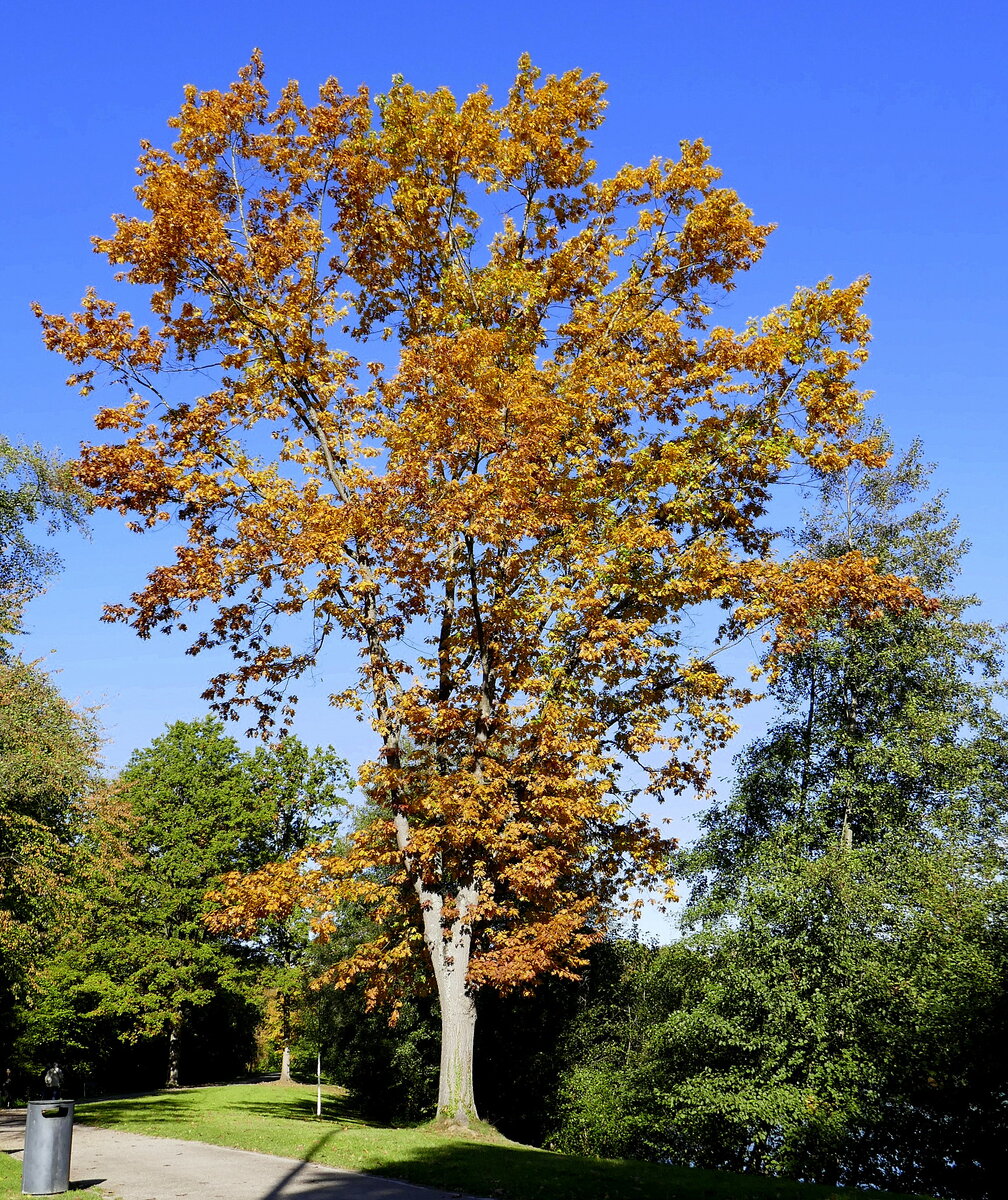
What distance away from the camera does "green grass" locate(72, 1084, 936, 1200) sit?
9.85 metres

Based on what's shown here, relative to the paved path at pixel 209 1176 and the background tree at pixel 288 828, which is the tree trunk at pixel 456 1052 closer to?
the paved path at pixel 209 1176

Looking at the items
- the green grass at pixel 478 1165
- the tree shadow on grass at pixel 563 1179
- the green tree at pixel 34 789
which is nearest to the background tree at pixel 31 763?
the green tree at pixel 34 789

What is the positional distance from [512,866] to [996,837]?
1531 centimetres

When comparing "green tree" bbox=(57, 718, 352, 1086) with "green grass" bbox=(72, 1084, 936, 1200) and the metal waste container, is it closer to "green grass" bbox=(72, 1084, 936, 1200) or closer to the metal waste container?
"green grass" bbox=(72, 1084, 936, 1200)

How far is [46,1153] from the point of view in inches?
381

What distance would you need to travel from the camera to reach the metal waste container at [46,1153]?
961 centimetres

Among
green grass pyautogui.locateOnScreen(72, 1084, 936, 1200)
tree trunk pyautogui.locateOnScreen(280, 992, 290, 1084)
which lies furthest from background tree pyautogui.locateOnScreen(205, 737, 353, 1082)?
green grass pyautogui.locateOnScreen(72, 1084, 936, 1200)

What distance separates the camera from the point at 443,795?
13945 mm

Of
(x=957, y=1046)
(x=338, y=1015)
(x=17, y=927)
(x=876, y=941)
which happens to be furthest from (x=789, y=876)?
(x=338, y=1015)

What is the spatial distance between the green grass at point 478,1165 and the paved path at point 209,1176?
1.33ft

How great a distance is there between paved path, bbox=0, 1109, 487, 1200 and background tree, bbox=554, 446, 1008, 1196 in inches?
327

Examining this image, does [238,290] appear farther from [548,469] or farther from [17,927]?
[17,927]

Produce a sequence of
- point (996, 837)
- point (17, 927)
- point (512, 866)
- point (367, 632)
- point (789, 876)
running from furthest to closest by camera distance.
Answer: point (996, 837)
point (17, 927)
point (789, 876)
point (367, 632)
point (512, 866)

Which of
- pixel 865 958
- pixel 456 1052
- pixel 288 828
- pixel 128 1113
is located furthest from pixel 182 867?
pixel 865 958
